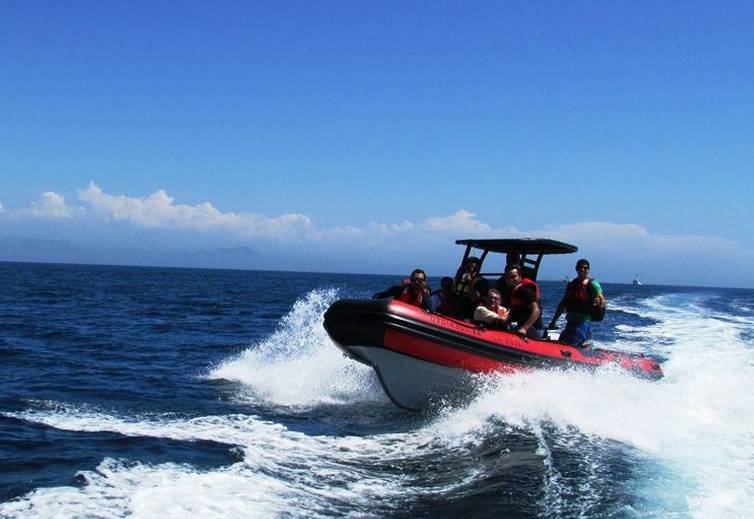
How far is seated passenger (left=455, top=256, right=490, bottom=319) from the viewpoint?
30.2ft

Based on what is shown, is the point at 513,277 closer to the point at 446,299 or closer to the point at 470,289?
the point at 470,289

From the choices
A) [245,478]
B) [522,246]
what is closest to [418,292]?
[522,246]

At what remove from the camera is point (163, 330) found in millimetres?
17438

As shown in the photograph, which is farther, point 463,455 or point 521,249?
point 521,249

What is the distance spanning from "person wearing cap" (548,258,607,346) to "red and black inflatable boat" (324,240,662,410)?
978 mm

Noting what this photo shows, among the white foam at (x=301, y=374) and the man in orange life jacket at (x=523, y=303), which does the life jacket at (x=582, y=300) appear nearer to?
the man in orange life jacket at (x=523, y=303)

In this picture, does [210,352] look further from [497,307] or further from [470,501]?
[470,501]

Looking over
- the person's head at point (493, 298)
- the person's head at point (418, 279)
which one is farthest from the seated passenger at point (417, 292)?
the person's head at point (493, 298)

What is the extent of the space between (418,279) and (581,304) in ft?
7.94

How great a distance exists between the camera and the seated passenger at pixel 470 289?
920 centimetres

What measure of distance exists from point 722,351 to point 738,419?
25.9 feet

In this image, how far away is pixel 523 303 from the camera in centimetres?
880

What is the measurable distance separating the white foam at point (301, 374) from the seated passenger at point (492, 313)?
7.07 feet

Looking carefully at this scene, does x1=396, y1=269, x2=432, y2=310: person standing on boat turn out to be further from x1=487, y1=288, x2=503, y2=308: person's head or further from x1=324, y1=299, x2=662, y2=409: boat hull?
x1=487, y1=288, x2=503, y2=308: person's head
